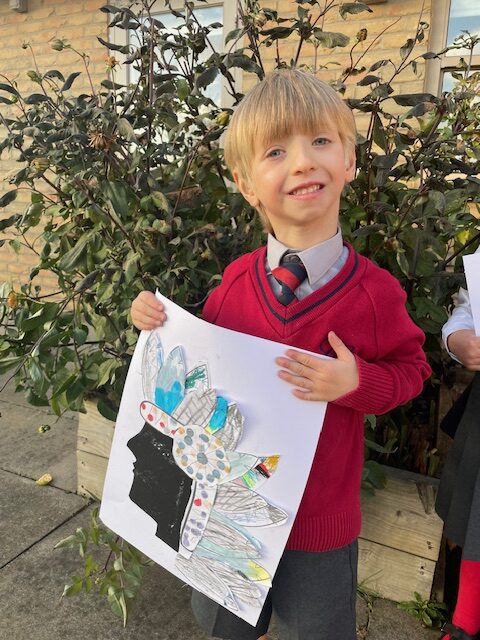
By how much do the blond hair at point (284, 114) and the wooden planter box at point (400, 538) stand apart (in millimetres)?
1170

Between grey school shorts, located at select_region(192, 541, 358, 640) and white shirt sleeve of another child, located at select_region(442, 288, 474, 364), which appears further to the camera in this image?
white shirt sleeve of another child, located at select_region(442, 288, 474, 364)

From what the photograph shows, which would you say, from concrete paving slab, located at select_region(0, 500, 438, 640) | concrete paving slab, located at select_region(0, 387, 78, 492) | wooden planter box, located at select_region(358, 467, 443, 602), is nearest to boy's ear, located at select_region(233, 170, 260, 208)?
wooden planter box, located at select_region(358, 467, 443, 602)

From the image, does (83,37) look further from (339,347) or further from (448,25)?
(339,347)

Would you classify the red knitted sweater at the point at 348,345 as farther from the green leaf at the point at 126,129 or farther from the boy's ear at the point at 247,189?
the green leaf at the point at 126,129

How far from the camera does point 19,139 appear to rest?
1.69 metres

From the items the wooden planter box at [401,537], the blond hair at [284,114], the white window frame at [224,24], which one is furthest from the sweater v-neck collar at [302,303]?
the white window frame at [224,24]

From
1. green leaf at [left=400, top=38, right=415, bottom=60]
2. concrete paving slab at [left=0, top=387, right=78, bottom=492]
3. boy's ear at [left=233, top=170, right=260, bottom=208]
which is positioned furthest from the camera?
concrete paving slab at [left=0, top=387, right=78, bottom=492]

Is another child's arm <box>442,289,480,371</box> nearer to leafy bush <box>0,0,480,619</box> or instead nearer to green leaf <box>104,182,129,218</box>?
leafy bush <box>0,0,480,619</box>

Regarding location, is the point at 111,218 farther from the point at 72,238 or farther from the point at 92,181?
the point at 72,238

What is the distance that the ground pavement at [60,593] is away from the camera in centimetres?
175

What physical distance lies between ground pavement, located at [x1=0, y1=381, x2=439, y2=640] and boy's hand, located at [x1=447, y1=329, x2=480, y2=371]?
94 centimetres

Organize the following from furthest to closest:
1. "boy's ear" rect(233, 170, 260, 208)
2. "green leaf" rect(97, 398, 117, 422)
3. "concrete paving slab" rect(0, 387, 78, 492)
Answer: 1. "concrete paving slab" rect(0, 387, 78, 492)
2. "green leaf" rect(97, 398, 117, 422)
3. "boy's ear" rect(233, 170, 260, 208)

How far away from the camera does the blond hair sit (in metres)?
1.01

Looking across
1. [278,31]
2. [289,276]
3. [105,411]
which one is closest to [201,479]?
[289,276]
